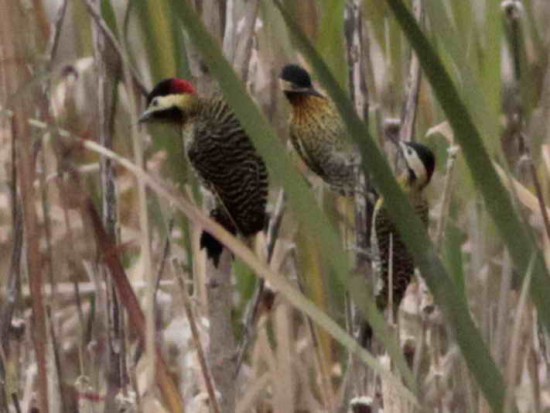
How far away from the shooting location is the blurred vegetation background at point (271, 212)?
1.16m

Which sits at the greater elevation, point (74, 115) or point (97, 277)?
point (74, 115)

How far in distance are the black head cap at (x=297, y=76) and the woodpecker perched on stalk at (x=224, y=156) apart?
0.13m

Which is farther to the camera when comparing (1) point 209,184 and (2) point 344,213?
(2) point 344,213

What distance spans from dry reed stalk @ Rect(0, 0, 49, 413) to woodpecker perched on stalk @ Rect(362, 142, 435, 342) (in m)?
0.53

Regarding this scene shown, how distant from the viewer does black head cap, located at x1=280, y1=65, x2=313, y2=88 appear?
1828 millimetres

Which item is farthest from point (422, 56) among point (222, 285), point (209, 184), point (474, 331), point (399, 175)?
point (399, 175)

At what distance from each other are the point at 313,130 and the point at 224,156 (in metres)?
0.20

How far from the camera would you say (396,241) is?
5.70 ft

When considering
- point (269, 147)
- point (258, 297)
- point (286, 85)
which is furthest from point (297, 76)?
point (269, 147)

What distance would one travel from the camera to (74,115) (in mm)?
2320

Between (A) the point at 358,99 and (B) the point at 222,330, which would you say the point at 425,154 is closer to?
(A) the point at 358,99

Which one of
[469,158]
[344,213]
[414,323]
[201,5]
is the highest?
[201,5]

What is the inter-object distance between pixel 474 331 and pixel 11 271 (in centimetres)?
82

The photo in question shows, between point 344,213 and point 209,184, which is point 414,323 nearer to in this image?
point 344,213
